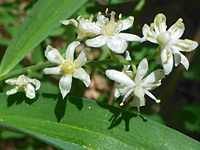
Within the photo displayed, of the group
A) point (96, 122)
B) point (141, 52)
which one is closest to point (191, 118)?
point (141, 52)

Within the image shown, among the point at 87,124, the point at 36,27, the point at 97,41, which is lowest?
the point at 87,124

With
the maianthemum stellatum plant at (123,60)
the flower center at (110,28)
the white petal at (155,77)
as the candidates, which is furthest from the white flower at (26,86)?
the white petal at (155,77)

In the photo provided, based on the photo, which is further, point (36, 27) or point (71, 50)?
point (36, 27)

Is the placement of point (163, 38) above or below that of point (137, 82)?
above

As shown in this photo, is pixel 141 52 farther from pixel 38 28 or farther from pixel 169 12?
pixel 169 12

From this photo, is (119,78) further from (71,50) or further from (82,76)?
(71,50)

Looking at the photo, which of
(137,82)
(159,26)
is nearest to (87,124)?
(137,82)
